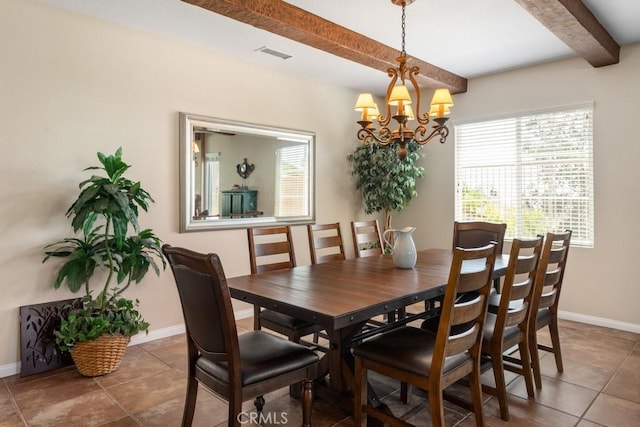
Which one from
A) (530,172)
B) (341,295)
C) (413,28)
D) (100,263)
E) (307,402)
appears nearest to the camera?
(307,402)

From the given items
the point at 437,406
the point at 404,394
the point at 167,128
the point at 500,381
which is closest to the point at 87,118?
the point at 167,128

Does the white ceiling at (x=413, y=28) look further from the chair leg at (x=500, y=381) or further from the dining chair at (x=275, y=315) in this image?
the chair leg at (x=500, y=381)

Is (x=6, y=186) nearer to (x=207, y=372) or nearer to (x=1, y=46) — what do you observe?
(x=1, y=46)

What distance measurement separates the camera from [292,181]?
15.4 feet

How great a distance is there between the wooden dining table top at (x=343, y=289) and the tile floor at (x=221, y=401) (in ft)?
2.41

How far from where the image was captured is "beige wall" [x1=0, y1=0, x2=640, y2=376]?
2926mm

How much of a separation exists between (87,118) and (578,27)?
12.4ft

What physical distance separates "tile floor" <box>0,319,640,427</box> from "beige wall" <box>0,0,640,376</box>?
55 cm

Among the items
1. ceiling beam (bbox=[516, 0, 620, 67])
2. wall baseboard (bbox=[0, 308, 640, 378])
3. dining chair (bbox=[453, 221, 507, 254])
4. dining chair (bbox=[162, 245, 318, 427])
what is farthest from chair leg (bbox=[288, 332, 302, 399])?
ceiling beam (bbox=[516, 0, 620, 67])

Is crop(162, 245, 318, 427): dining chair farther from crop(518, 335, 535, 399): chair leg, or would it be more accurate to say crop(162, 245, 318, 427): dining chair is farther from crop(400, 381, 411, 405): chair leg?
crop(518, 335, 535, 399): chair leg

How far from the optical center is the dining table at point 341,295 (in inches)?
72.4

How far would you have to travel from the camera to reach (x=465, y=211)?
5.04 m

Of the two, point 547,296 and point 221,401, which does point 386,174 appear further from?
point 221,401

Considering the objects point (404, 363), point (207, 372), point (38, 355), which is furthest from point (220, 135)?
point (404, 363)
